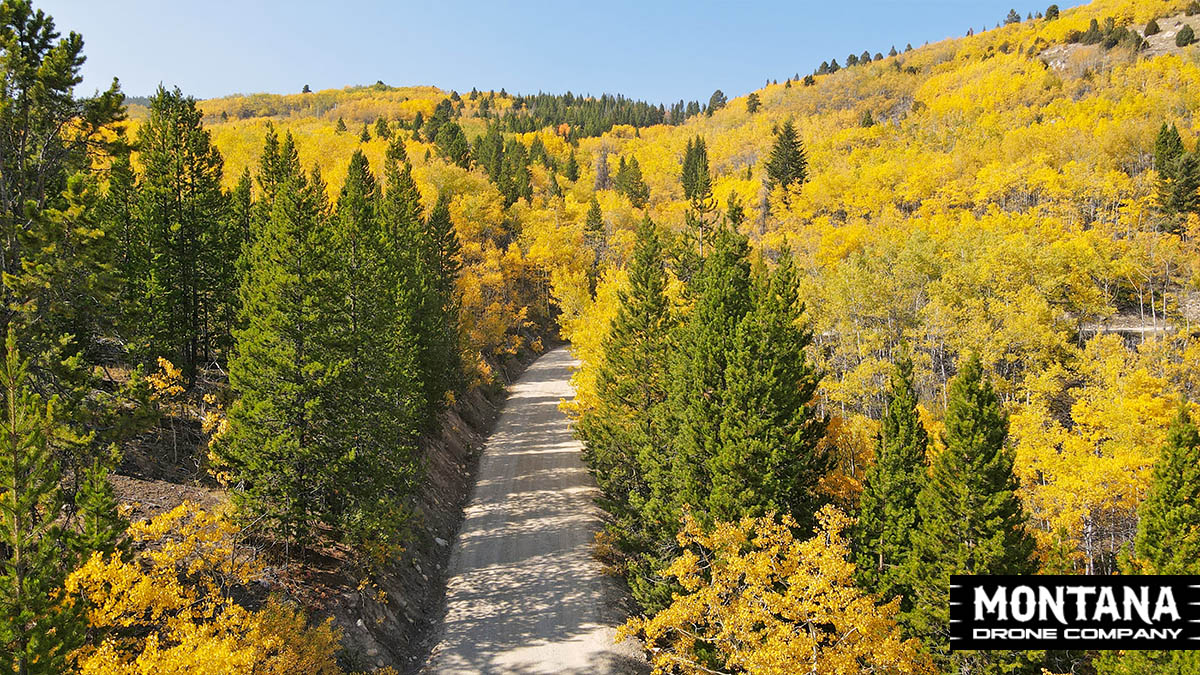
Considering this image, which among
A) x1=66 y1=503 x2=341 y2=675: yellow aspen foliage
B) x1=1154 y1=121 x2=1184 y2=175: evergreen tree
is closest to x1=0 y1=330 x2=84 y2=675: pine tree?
x1=66 y1=503 x2=341 y2=675: yellow aspen foliage

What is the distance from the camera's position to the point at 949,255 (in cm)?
4656

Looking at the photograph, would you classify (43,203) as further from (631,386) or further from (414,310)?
(631,386)

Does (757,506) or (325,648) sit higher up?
(757,506)

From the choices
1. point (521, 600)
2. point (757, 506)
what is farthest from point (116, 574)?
point (757, 506)

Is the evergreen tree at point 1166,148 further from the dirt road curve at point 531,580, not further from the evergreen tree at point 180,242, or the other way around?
the evergreen tree at point 180,242

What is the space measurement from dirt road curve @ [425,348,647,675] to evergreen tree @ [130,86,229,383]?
50.0ft

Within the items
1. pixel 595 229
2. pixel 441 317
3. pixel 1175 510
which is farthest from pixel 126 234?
pixel 595 229

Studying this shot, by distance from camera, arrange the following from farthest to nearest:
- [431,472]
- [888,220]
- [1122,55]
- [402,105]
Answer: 1. [402,105]
2. [1122,55]
3. [888,220]
4. [431,472]

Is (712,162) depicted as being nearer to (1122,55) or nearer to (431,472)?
(1122,55)

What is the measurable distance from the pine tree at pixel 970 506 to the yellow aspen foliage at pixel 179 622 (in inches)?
693

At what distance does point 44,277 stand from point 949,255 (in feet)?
169

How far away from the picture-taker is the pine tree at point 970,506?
17844 mm

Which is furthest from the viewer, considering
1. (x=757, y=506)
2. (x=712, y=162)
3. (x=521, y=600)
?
(x=712, y=162)

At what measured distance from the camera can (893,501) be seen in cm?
2061
